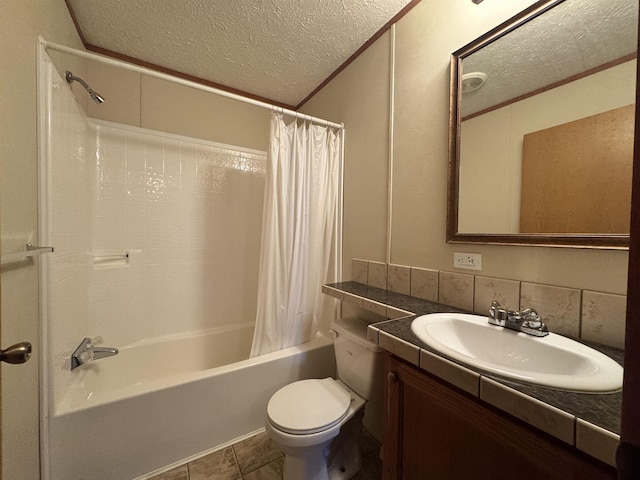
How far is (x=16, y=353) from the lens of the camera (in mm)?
527

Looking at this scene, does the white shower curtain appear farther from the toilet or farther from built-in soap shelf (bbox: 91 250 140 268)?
built-in soap shelf (bbox: 91 250 140 268)

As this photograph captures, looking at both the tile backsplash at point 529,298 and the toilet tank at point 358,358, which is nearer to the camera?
the tile backsplash at point 529,298

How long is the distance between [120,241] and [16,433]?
3.86ft

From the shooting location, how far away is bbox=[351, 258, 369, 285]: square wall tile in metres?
1.58

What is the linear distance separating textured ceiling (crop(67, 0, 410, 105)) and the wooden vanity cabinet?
1783 millimetres

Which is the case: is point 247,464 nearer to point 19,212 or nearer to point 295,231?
point 295,231

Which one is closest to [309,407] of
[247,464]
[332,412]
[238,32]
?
[332,412]

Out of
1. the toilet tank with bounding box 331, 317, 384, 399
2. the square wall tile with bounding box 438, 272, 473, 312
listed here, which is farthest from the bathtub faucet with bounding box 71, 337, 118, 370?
the square wall tile with bounding box 438, 272, 473, 312

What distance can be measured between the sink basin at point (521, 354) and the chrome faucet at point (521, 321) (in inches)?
0.8

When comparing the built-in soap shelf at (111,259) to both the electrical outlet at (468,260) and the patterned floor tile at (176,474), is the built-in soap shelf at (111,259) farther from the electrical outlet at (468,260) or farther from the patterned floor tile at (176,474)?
the electrical outlet at (468,260)

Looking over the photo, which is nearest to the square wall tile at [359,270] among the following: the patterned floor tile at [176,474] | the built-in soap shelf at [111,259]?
the patterned floor tile at [176,474]

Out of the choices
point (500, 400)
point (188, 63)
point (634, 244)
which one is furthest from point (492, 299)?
point (188, 63)

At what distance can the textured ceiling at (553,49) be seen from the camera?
750 millimetres

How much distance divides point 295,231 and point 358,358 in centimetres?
85
